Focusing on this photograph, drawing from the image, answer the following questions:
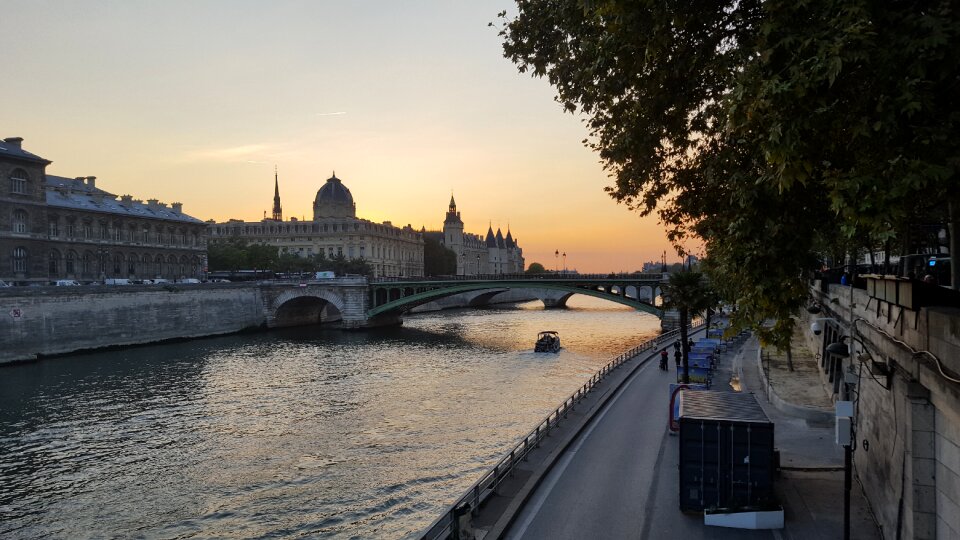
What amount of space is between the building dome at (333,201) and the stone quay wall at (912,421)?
14547 centimetres

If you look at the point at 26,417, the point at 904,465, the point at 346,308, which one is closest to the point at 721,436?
the point at 904,465

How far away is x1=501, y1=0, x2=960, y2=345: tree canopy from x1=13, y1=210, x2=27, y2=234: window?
212 feet

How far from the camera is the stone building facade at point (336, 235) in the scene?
136000mm

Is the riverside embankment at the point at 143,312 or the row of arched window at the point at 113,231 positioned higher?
the row of arched window at the point at 113,231

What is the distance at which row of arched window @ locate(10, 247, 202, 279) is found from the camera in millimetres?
63750

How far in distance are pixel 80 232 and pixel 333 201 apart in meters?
84.6

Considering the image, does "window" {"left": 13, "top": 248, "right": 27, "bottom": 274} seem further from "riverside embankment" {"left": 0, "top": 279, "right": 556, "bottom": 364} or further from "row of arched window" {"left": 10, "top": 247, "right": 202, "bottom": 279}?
"riverside embankment" {"left": 0, "top": 279, "right": 556, "bottom": 364}

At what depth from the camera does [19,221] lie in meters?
61.8

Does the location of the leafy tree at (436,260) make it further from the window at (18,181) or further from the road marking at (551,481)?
the road marking at (551,481)

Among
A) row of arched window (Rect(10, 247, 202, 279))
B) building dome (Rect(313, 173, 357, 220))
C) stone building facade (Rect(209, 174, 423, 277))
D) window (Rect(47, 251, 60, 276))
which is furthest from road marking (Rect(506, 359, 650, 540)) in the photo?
building dome (Rect(313, 173, 357, 220))

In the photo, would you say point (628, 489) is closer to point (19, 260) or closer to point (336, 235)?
point (19, 260)

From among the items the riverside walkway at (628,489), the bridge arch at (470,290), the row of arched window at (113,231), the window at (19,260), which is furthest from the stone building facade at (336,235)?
the riverside walkway at (628,489)

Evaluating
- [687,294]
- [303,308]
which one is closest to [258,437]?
[687,294]

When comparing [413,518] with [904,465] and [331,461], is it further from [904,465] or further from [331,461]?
[904,465]
